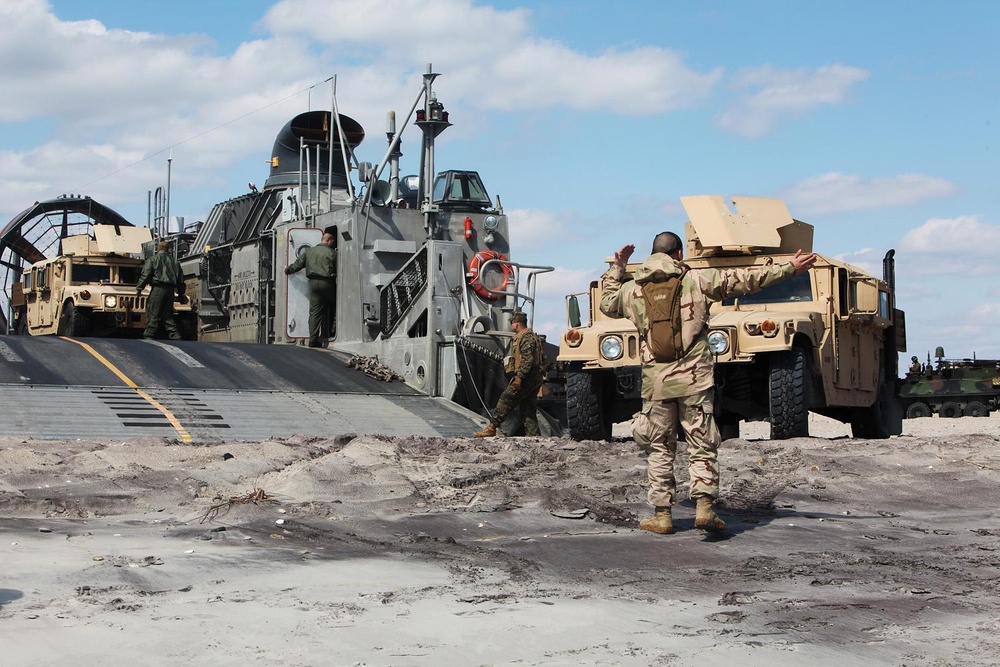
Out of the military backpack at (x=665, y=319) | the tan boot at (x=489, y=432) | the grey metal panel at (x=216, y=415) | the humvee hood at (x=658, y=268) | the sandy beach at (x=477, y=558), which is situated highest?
the humvee hood at (x=658, y=268)

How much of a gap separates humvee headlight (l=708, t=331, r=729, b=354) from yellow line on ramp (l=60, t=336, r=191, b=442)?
4668 mm

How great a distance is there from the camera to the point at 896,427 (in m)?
14.6

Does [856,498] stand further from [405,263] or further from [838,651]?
[405,263]

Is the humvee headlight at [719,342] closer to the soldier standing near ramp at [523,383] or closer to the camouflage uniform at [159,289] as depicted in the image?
the soldier standing near ramp at [523,383]

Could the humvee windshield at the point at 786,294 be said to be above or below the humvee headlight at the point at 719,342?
above

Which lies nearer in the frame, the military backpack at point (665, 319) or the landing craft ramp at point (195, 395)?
the military backpack at point (665, 319)

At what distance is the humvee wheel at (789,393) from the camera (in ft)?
37.3

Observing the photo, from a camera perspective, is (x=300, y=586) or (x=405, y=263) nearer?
(x=300, y=586)

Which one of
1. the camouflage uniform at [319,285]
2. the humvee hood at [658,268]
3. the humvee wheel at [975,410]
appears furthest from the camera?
the humvee wheel at [975,410]

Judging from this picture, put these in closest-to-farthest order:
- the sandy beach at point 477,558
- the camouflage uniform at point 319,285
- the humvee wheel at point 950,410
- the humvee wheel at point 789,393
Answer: the sandy beach at point 477,558, the humvee wheel at point 789,393, the camouflage uniform at point 319,285, the humvee wheel at point 950,410

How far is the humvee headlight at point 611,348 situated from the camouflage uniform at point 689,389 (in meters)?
4.75

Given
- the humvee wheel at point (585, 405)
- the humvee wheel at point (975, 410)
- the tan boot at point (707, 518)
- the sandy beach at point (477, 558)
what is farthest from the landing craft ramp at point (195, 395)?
the humvee wheel at point (975, 410)

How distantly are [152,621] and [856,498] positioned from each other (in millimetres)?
5484

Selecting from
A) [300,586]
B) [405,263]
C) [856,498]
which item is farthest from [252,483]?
[405,263]
